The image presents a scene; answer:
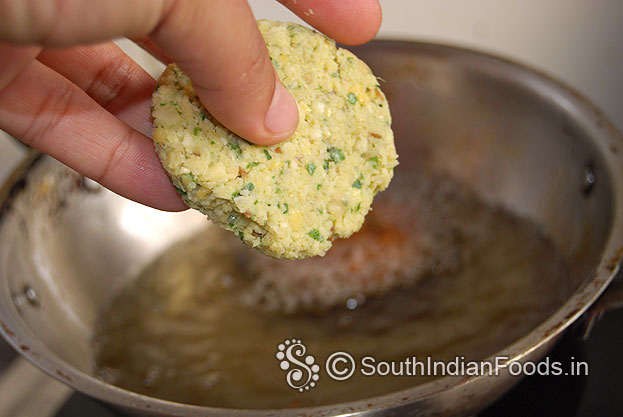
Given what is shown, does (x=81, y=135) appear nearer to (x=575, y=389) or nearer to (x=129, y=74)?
(x=129, y=74)

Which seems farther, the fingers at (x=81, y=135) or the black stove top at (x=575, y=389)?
the black stove top at (x=575, y=389)

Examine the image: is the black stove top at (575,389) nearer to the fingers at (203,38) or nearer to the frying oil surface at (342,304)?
the frying oil surface at (342,304)

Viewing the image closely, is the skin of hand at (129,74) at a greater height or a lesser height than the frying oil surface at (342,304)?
greater

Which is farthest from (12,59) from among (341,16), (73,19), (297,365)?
(297,365)

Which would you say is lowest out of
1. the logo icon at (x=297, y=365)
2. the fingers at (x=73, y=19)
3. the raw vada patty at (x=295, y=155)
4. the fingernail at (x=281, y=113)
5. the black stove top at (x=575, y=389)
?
the logo icon at (x=297, y=365)

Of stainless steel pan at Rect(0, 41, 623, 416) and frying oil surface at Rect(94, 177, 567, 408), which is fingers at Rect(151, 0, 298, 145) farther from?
frying oil surface at Rect(94, 177, 567, 408)

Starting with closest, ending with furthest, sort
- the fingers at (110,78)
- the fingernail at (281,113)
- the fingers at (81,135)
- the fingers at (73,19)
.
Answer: the fingers at (73,19) < the fingernail at (281,113) < the fingers at (81,135) < the fingers at (110,78)

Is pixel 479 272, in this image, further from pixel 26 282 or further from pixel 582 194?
pixel 26 282

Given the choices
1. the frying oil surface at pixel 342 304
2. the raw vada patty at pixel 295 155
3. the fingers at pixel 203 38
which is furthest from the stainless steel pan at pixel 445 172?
the fingers at pixel 203 38

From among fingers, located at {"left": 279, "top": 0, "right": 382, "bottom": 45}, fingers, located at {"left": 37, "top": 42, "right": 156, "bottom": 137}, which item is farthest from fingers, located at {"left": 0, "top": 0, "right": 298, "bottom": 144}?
fingers, located at {"left": 37, "top": 42, "right": 156, "bottom": 137}
